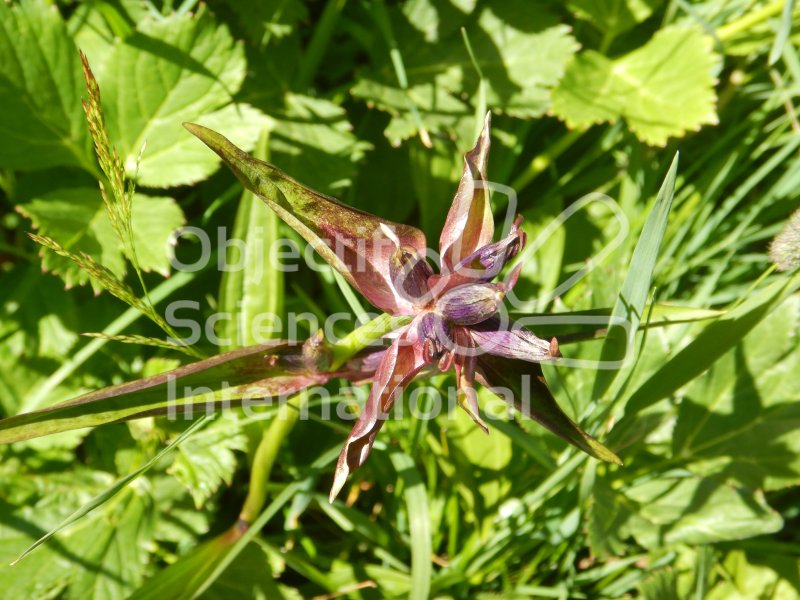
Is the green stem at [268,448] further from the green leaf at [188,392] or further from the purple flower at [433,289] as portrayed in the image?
the purple flower at [433,289]

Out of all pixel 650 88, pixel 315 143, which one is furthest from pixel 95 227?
pixel 650 88

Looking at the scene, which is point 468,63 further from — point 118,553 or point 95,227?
point 118,553

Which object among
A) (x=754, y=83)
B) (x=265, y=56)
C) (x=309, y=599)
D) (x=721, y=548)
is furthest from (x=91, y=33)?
(x=721, y=548)

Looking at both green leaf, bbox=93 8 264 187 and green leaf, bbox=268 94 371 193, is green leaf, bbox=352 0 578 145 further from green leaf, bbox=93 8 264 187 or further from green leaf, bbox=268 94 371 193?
green leaf, bbox=93 8 264 187

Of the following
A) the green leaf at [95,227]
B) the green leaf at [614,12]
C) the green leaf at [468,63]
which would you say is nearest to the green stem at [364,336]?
the green leaf at [95,227]

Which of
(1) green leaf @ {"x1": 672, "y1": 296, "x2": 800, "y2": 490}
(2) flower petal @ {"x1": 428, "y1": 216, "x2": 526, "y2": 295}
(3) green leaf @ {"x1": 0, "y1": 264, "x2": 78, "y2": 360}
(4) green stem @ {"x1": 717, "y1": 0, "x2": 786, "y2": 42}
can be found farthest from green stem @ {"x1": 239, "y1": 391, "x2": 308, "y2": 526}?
(4) green stem @ {"x1": 717, "y1": 0, "x2": 786, "y2": 42}

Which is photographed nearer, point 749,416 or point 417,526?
point 417,526
